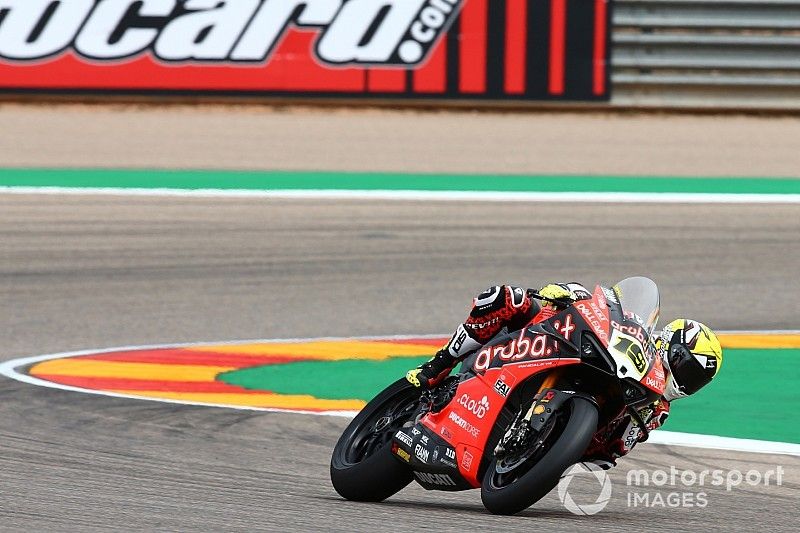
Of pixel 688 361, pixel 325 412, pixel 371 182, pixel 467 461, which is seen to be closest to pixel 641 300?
pixel 688 361

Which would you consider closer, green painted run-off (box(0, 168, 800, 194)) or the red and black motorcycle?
the red and black motorcycle

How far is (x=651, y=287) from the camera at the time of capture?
571 cm

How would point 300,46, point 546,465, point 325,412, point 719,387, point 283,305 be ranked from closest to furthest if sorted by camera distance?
point 546,465
point 325,412
point 719,387
point 283,305
point 300,46

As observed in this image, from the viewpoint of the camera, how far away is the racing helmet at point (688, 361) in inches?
217

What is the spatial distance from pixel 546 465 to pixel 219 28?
1387cm

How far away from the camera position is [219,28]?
1836cm

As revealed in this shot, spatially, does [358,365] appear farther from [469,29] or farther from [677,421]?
[469,29]

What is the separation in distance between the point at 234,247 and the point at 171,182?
3016 mm

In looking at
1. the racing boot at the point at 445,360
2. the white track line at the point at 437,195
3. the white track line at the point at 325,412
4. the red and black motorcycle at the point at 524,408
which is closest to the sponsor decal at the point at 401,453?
the red and black motorcycle at the point at 524,408

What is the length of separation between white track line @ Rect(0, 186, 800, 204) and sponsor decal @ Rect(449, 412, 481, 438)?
355 inches

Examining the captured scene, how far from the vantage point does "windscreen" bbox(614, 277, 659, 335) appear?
18.3 ft

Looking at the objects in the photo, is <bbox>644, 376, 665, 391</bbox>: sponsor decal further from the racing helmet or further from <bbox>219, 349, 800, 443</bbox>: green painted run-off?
<bbox>219, 349, 800, 443</bbox>: green painted run-off

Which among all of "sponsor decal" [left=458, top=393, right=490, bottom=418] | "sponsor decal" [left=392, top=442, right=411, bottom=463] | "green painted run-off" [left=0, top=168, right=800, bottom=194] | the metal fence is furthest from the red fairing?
the metal fence

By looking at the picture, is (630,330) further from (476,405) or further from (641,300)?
(476,405)
